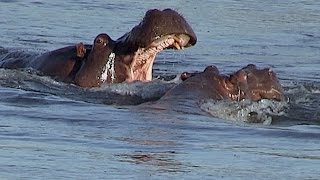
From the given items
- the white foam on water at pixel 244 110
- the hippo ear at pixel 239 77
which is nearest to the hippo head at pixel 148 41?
the hippo ear at pixel 239 77

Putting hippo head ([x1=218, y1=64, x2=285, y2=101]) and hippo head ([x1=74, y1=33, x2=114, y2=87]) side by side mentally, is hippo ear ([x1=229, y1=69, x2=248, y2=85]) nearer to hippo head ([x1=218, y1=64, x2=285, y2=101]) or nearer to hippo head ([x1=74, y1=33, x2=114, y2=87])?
hippo head ([x1=218, y1=64, x2=285, y2=101])

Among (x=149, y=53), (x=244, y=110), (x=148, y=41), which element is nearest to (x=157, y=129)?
(x=244, y=110)

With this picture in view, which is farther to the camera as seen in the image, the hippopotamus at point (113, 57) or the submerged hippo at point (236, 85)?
the hippopotamus at point (113, 57)

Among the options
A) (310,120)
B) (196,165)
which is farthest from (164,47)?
(196,165)

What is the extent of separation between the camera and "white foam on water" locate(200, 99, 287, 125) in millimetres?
6812

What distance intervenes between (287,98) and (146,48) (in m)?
0.96

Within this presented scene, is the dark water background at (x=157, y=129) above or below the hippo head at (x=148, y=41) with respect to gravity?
below

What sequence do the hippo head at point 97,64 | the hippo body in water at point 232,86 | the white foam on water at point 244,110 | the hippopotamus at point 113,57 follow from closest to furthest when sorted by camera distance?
the white foam on water at point 244,110
the hippo body in water at point 232,86
the hippopotamus at point 113,57
the hippo head at point 97,64

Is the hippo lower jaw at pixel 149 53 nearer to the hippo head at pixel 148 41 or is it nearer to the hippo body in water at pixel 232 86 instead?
the hippo head at pixel 148 41

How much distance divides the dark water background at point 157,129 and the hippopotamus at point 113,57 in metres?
0.13

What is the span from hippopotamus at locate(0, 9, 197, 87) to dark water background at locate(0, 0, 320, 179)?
0.13 m

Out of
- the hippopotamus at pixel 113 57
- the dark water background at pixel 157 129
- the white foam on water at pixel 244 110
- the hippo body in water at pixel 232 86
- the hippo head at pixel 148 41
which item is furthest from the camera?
the hippopotamus at pixel 113 57

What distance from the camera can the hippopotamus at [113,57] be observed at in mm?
7461

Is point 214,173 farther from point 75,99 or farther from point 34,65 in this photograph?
point 34,65
